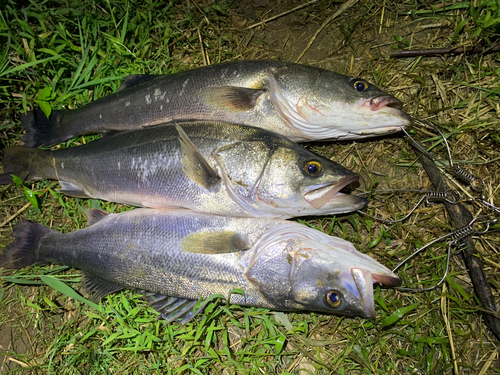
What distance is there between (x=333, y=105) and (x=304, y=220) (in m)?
1.23

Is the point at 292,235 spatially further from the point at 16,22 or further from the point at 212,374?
the point at 16,22

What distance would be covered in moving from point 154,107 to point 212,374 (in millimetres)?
2891

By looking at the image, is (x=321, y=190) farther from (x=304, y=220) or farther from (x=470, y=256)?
(x=470, y=256)

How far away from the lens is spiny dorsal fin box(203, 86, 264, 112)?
121 inches

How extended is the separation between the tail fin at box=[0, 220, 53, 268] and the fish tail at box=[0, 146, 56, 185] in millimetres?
574

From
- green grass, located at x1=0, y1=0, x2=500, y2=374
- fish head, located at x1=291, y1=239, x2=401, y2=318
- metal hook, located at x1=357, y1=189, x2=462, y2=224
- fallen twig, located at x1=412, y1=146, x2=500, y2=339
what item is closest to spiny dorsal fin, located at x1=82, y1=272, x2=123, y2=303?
green grass, located at x1=0, y1=0, x2=500, y2=374

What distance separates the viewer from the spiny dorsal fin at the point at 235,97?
3062 millimetres

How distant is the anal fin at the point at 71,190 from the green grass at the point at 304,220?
0.24 m

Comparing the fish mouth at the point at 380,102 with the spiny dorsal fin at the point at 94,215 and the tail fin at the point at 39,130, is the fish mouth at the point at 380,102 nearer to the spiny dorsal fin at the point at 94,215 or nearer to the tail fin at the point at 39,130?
the spiny dorsal fin at the point at 94,215

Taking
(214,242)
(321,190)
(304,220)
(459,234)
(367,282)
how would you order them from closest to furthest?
(367,282)
(321,190)
(214,242)
(459,234)
(304,220)

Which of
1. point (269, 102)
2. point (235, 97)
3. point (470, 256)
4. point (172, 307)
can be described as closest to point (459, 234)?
point (470, 256)

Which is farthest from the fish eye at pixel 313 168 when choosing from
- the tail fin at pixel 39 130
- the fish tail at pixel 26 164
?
the tail fin at pixel 39 130

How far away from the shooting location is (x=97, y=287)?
3.29m

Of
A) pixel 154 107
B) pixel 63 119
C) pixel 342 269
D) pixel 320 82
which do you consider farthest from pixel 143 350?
pixel 320 82
